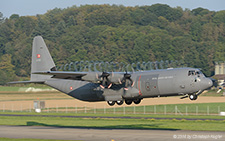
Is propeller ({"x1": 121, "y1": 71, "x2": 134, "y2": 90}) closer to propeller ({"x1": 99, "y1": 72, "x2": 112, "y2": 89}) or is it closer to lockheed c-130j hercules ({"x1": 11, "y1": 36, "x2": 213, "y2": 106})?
lockheed c-130j hercules ({"x1": 11, "y1": 36, "x2": 213, "y2": 106})

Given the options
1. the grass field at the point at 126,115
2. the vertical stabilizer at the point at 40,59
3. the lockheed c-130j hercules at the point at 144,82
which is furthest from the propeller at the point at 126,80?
the vertical stabilizer at the point at 40,59

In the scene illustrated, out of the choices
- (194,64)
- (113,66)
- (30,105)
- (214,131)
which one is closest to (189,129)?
(214,131)

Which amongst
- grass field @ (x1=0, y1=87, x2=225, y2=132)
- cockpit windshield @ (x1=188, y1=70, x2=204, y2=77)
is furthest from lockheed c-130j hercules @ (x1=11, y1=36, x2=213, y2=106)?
grass field @ (x1=0, y1=87, x2=225, y2=132)

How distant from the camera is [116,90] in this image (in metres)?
50.2

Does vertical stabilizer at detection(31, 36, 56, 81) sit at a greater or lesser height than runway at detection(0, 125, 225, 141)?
greater

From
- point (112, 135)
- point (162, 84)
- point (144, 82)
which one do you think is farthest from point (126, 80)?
point (112, 135)

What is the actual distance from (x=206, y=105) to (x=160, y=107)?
12.1 metres

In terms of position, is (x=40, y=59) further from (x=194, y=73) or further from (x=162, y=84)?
(x=194, y=73)

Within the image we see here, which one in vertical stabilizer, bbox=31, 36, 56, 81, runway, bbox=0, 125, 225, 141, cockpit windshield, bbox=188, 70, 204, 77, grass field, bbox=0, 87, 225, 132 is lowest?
grass field, bbox=0, 87, 225, 132

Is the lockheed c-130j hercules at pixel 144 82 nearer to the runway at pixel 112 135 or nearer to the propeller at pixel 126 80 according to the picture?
the propeller at pixel 126 80

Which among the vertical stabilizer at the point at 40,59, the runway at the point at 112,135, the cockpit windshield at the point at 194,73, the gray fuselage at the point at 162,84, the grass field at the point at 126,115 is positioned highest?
the vertical stabilizer at the point at 40,59

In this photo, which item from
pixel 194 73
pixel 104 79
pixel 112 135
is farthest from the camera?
pixel 112 135

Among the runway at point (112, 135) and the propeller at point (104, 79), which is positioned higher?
the propeller at point (104, 79)

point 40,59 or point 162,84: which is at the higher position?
point 40,59
